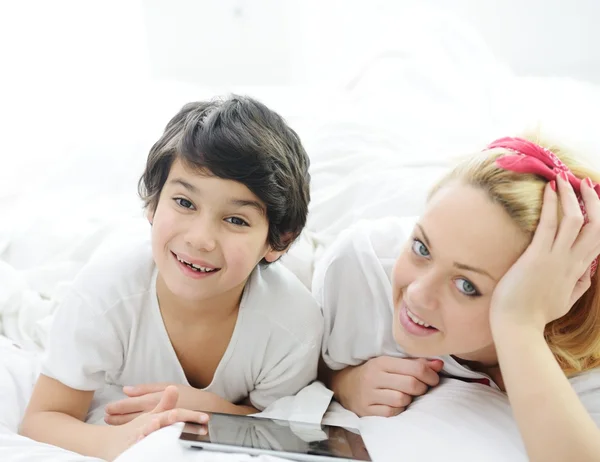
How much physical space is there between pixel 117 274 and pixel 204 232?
20 centimetres

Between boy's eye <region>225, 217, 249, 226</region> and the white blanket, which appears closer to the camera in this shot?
the white blanket

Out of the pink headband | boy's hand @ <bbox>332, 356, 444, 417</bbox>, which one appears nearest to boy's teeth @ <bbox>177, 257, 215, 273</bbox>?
boy's hand @ <bbox>332, 356, 444, 417</bbox>

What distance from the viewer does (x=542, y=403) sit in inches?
35.5

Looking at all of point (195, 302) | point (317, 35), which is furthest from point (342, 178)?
point (317, 35)

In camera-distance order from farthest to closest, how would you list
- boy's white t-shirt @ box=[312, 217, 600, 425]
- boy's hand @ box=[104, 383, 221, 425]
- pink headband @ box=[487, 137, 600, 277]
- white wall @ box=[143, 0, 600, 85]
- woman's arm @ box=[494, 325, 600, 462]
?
1. white wall @ box=[143, 0, 600, 85]
2. boy's white t-shirt @ box=[312, 217, 600, 425]
3. boy's hand @ box=[104, 383, 221, 425]
4. pink headband @ box=[487, 137, 600, 277]
5. woman's arm @ box=[494, 325, 600, 462]

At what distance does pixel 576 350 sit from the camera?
42.3 inches

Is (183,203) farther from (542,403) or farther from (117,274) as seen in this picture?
(542,403)

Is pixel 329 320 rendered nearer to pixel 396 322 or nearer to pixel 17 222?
pixel 396 322

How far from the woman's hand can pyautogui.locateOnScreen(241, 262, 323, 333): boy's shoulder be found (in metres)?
0.32

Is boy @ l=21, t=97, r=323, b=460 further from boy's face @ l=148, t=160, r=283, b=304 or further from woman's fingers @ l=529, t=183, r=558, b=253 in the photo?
woman's fingers @ l=529, t=183, r=558, b=253

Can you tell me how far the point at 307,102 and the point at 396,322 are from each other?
118 centimetres

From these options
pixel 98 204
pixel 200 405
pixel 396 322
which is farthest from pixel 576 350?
pixel 98 204

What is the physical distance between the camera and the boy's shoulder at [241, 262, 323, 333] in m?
1.18

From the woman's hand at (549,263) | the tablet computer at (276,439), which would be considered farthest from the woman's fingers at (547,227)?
the tablet computer at (276,439)
